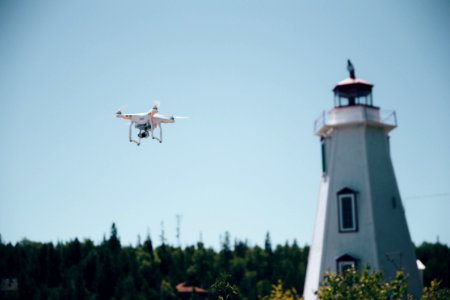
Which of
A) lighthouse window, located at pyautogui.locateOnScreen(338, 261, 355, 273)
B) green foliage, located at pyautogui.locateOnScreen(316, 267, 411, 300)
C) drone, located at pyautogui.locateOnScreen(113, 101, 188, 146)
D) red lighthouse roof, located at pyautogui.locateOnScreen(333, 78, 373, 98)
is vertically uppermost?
red lighthouse roof, located at pyautogui.locateOnScreen(333, 78, 373, 98)

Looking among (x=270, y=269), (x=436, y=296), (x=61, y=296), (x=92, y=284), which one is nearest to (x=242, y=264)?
(x=270, y=269)

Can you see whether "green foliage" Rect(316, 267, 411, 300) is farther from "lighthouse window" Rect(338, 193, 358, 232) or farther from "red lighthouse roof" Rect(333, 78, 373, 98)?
"red lighthouse roof" Rect(333, 78, 373, 98)

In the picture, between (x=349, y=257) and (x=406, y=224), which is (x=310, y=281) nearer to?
(x=349, y=257)

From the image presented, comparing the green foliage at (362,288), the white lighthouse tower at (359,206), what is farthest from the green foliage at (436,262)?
the green foliage at (362,288)

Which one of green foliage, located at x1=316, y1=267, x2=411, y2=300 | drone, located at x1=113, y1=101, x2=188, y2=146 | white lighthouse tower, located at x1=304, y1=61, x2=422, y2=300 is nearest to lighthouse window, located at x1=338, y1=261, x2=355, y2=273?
white lighthouse tower, located at x1=304, y1=61, x2=422, y2=300

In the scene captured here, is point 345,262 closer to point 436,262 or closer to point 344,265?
point 344,265

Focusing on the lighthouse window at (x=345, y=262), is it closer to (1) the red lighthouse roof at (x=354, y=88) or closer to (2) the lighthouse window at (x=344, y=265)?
(2) the lighthouse window at (x=344, y=265)

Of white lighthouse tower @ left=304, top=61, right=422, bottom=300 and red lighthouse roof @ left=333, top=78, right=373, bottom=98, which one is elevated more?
red lighthouse roof @ left=333, top=78, right=373, bottom=98

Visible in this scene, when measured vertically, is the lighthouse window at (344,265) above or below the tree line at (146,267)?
below
